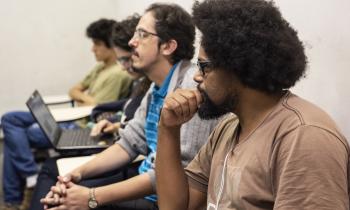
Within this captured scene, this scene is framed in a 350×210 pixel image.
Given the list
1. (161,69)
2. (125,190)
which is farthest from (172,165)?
(161,69)

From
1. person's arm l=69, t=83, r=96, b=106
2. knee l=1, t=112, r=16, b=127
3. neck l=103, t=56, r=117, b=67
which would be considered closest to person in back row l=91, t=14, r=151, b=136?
person's arm l=69, t=83, r=96, b=106

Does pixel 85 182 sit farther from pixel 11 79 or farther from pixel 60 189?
pixel 11 79

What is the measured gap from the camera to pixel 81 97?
3424 millimetres

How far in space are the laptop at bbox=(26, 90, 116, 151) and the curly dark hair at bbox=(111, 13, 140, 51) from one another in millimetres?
514

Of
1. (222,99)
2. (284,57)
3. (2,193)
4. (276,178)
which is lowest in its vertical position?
(2,193)

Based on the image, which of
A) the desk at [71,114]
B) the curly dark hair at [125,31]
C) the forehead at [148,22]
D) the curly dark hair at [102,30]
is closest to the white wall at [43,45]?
the curly dark hair at [102,30]

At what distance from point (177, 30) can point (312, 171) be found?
108 centimetres

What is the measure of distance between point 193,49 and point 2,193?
2.15 m

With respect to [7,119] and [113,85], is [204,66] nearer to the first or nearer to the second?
[113,85]

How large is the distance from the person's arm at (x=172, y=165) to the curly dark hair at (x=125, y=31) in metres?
1.23

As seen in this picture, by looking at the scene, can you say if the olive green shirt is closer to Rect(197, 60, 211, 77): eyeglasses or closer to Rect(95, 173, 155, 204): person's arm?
Rect(95, 173, 155, 204): person's arm

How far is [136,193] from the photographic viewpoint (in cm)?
157

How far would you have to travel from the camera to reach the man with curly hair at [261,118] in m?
0.84

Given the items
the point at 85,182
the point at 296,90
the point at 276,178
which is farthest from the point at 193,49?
the point at 276,178
